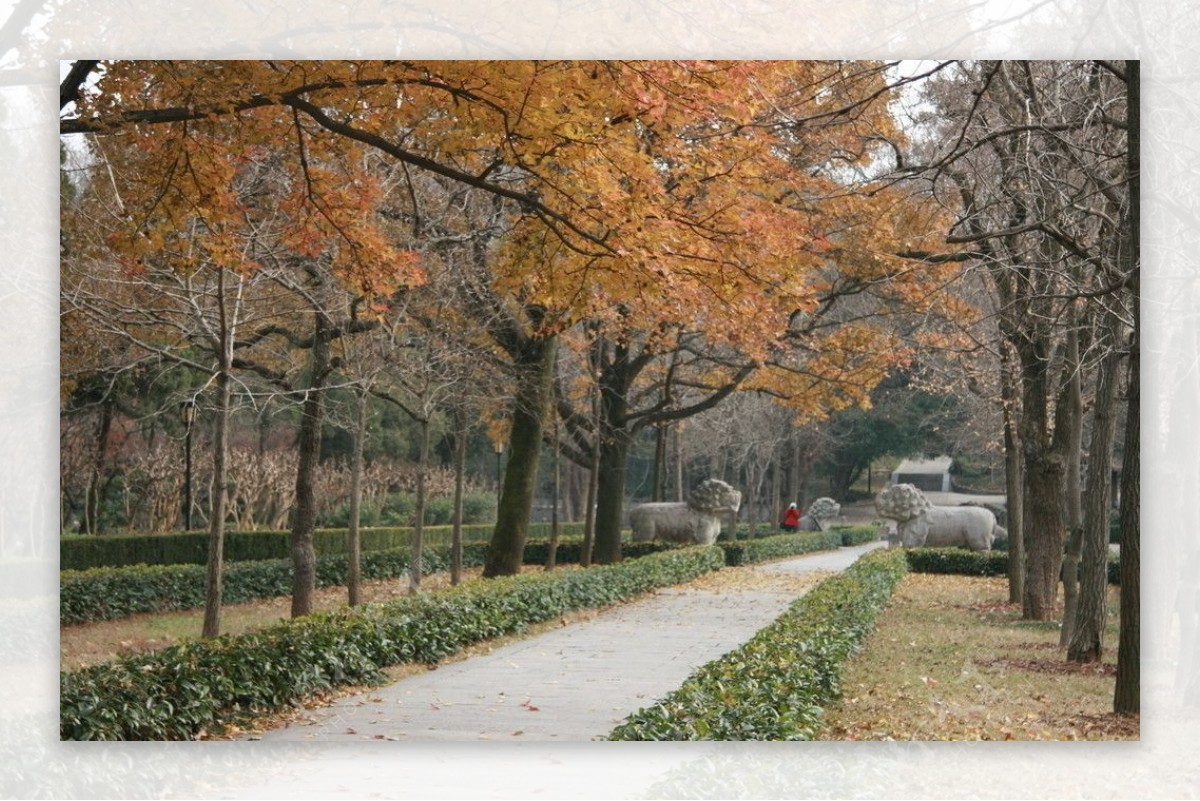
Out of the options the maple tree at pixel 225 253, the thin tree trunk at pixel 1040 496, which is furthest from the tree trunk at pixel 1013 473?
the maple tree at pixel 225 253

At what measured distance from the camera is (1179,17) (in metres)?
7.74

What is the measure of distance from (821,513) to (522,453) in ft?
12.2

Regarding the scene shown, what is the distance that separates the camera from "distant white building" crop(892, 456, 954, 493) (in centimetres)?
1071

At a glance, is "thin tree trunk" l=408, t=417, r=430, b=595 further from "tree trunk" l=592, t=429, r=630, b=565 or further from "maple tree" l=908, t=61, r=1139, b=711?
"maple tree" l=908, t=61, r=1139, b=711

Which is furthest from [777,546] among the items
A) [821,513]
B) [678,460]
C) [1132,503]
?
[1132,503]

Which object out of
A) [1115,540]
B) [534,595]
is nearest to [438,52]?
[534,595]

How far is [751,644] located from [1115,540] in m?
7.53

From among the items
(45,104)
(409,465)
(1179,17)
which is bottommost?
(409,465)

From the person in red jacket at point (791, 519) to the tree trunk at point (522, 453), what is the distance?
9.91ft

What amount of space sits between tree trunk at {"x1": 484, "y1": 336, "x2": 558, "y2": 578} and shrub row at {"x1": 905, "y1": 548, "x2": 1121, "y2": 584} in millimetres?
5892

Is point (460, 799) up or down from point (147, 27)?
down

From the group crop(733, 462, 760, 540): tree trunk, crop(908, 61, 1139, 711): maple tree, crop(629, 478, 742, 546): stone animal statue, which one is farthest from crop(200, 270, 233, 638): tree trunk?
crop(629, 478, 742, 546): stone animal statue

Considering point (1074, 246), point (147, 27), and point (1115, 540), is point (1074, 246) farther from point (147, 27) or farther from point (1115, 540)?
point (1115, 540)

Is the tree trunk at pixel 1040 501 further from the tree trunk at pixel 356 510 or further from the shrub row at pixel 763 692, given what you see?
the tree trunk at pixel 356 510
